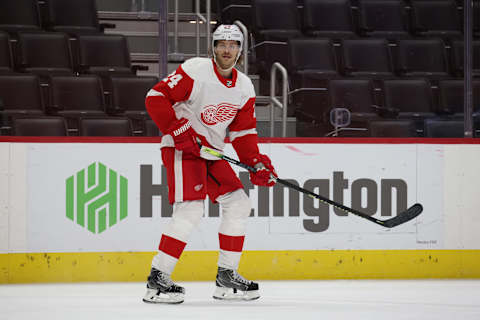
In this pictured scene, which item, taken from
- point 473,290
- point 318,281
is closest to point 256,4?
point 318,281

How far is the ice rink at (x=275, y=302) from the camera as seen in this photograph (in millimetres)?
3203

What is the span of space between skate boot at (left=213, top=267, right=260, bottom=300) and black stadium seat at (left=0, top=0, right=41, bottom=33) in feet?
10.8

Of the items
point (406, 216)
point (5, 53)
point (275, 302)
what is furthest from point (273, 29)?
point (275, 302)

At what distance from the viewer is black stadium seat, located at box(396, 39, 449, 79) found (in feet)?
22.2

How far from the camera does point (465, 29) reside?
5.00 m

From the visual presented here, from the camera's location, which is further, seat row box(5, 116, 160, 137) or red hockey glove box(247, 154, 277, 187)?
seat row box(5, 116, 160, 137)

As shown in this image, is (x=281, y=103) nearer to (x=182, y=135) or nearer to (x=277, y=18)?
(x=182, y=135)

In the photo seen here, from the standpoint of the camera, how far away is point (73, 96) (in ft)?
18.6

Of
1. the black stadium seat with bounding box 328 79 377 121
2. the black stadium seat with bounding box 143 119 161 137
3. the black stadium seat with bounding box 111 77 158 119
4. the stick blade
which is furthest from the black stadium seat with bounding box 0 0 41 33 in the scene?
the stick blade

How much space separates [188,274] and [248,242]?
37 centimetres

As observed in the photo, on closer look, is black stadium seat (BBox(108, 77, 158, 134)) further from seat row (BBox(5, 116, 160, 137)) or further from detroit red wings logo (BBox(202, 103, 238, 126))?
detroit red wings logo (BBox(202, 103, 238, 126))

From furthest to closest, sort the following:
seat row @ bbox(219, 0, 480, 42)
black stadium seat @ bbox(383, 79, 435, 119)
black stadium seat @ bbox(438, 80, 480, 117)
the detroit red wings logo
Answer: seat row @ bbox(219, 0, 480, 42)
black stadium seat @ bbox(383, 79, 435, 119)
black stadium seat @ bbox(438, 80, 480, 117)
the detroit red wings logo

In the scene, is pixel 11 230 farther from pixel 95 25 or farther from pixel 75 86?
pixel 95 25

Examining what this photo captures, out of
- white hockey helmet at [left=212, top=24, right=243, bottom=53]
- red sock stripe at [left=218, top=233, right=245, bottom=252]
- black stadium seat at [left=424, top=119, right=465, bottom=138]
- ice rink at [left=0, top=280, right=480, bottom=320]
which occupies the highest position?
white hockey helmet at [left=212, top=24, right=243, bottom=53]
